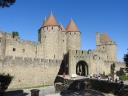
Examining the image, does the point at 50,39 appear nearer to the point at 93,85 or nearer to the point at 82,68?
the point at 82,68

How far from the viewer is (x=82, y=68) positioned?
3709cm

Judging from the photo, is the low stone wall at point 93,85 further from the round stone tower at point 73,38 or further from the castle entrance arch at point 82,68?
the round stone tower at point 73,38

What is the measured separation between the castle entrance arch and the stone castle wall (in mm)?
3474

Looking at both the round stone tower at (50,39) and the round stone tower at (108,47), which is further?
the round stone tower at (108,47)

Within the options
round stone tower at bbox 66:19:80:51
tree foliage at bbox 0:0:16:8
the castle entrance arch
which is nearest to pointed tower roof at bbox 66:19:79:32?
round stone tower at bbox 66:19:80:51

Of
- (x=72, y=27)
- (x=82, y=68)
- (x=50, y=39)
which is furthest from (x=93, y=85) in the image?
(x=72, y=27)

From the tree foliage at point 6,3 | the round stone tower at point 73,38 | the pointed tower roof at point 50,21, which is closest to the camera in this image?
the tree foliage at point 6,3

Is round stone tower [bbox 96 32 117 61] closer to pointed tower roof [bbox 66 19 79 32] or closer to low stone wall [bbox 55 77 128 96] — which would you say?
pointed tower roof [bbox 66 19 79 32]

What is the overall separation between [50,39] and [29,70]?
8819mm

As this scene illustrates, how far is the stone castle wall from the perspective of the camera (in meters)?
28.3

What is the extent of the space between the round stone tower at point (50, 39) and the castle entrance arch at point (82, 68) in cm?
331

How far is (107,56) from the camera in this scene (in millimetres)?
48312

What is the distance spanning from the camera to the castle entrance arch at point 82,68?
35603 mm

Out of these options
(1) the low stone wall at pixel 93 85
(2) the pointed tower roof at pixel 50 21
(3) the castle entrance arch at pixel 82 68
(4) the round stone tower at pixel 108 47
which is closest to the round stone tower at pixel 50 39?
(2) the pointed tower roof at pixel 50 21
